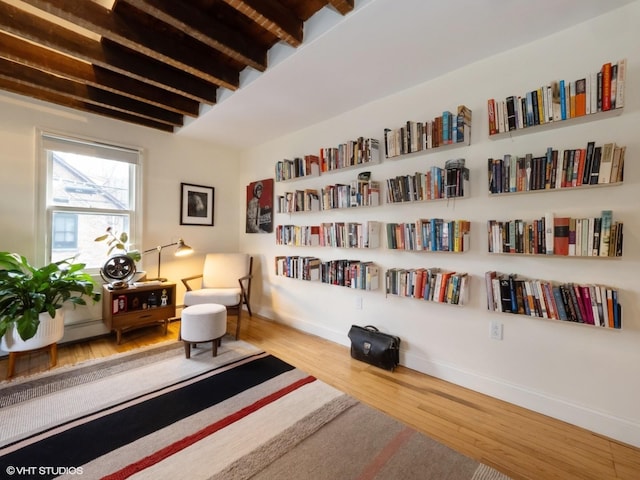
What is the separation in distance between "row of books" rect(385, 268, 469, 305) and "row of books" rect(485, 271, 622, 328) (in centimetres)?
18

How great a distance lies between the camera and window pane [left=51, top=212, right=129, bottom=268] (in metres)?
2.82

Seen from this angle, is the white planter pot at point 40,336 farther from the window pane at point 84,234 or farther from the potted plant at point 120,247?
the window pane at point 84,234

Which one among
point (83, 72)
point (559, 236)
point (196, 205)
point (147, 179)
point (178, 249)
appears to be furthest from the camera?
point (196, 205)

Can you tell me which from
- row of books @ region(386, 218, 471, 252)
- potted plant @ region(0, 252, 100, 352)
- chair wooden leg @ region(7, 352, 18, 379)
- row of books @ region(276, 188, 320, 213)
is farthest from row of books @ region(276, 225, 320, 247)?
chair wooden leg @ region(7, 352, 18, 379)

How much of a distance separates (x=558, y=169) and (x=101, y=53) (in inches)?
125

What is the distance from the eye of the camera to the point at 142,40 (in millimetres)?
1874

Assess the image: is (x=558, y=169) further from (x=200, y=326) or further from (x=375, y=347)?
(x=200, y=326)

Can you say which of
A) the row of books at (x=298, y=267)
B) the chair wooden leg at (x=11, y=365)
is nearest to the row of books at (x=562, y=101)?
the row of books at (x=298, y=267)

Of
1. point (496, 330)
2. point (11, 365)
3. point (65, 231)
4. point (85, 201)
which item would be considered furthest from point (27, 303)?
point (496, 330)

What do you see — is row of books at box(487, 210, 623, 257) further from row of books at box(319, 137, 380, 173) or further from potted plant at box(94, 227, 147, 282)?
potted plant at box(94, 227, 147, 282)

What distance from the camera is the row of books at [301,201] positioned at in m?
3.02

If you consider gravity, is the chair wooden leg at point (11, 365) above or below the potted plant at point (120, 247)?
below

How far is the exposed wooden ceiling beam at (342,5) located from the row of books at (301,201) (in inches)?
65.5

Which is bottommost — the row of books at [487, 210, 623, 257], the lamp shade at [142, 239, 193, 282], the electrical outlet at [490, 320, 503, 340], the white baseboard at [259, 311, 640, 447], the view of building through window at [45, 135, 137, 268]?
the white baseboard at [259, 311, 640, 447]
